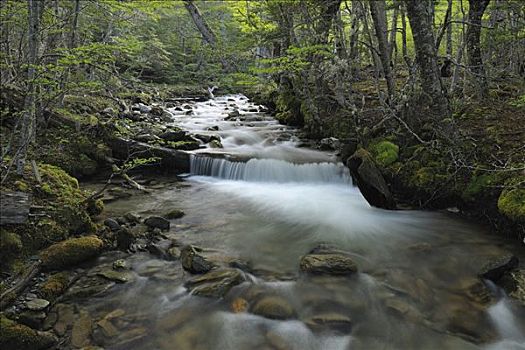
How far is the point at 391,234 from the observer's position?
6.10 meters

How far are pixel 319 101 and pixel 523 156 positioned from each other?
267 inches

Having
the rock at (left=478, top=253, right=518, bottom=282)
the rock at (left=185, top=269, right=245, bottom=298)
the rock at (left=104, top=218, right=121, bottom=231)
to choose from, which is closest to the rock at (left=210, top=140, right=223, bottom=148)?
the rock at (left=104, top=218, right=121, bottom=231)

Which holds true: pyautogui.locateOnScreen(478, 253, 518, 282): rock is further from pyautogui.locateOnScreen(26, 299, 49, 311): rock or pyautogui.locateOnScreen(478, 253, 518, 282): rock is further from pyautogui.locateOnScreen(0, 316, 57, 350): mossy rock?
pyautogui.locateOnScreen(26, 299, 49, 311): rock

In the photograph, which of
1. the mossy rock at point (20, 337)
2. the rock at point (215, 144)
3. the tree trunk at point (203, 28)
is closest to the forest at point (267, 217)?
the mossy rock at point (20, 337)

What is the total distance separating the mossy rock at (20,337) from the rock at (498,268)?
5.03 meters

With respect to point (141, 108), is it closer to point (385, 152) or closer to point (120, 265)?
point (385, 152)

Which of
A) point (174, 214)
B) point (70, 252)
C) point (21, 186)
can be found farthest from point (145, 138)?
point (70, 252)

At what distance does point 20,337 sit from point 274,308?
8.19ft

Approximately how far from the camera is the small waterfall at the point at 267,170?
9.23 metres

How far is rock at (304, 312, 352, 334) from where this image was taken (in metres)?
3.82

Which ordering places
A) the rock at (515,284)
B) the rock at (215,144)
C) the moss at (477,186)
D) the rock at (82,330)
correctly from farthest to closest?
the rock at (215,144), the moss at (477,186), the rock at (515,284), the rock at (82,330)

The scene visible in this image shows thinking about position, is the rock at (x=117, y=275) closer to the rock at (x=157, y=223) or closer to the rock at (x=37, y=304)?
the rock at (x=37, y=304)

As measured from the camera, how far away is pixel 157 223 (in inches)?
239

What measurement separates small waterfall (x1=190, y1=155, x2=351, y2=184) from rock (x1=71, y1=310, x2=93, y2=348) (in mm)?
6089
